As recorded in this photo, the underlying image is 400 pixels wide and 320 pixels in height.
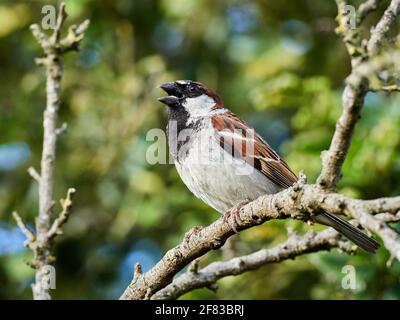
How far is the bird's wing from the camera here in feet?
12.4

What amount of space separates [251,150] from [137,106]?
1.82 m

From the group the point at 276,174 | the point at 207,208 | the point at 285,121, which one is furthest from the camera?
the point at 285,121

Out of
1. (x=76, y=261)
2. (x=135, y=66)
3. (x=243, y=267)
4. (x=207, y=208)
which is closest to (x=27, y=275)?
(x=76, y=261)

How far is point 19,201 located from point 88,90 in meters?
0.94

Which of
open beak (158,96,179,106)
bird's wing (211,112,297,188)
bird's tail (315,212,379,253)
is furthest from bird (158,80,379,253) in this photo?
bird's tail (315,212,379,253)

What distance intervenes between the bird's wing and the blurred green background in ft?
1.99

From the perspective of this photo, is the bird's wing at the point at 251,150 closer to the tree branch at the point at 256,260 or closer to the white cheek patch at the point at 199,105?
the white cheek patch at the point at 199,105

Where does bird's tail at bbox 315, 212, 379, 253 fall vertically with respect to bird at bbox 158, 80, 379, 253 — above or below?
below

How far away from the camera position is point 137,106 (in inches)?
215

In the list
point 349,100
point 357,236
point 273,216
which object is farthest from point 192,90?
point 349,100

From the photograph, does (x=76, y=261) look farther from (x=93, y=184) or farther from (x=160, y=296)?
(x=160, y=296)

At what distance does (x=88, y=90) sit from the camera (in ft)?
17.9

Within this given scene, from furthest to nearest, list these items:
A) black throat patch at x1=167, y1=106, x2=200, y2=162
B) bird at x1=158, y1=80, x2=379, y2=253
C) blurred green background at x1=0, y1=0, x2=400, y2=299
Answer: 1. blurred green background at x1=0, y1=0, x2=400, y2=299
2. black throat patch at x1=167, y1=106, x2=200, y2=162
3. bird at x1=158, y1=80, x2=379, y2=253

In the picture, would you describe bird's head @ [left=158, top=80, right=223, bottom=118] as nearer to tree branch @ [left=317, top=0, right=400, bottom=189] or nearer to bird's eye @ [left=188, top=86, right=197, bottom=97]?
bird's eye @ [left=188, top=86, right=197, bottom=97]
